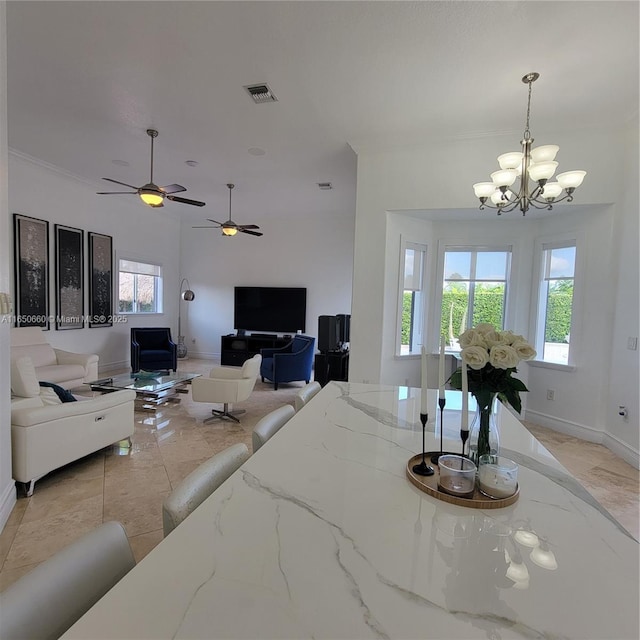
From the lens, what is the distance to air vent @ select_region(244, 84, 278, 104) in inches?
115

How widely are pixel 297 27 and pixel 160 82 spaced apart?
1.35 metres

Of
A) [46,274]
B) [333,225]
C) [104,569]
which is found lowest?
[104,569]

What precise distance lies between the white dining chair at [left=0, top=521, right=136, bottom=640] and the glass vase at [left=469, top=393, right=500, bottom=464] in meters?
1.03

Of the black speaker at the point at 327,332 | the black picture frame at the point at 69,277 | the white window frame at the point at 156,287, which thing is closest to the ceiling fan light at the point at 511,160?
the black speaker at the point at 327,332

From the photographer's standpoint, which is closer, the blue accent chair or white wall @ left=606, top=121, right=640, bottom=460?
white wall @ left=606, top=121, right=640, bottom=460

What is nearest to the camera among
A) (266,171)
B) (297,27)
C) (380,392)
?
(380,392)

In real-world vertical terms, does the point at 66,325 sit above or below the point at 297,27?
below

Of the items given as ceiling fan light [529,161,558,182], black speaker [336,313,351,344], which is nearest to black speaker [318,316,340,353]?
black speaker [336,313,351,344]

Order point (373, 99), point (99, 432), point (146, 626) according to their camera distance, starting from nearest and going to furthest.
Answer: point (146, 626)
point (99, 432)
point (373, 99)

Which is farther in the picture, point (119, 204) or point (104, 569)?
point (119, 204)

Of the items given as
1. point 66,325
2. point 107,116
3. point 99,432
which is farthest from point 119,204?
point 99,432

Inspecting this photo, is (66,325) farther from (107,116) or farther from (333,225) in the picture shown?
(333,225)

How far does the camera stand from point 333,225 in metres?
7.33

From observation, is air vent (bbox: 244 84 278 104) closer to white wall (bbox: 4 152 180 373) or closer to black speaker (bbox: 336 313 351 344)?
black speaker (bbox: 336 313 351 344)
